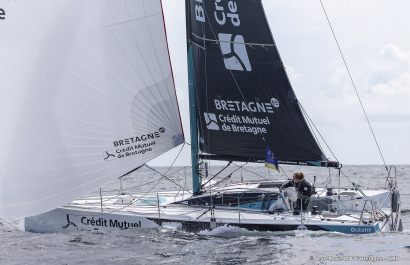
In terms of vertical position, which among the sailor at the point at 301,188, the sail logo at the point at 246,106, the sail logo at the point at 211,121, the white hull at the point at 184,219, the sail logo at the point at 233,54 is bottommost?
the white hull at the point at 184,219

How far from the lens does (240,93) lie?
14.8 m

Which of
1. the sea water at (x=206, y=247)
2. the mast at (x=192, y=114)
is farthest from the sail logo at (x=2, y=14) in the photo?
the mast at (x=192, y=114)

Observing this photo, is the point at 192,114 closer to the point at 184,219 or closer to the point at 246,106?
the point at 246,106

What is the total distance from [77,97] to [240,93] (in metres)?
4.48

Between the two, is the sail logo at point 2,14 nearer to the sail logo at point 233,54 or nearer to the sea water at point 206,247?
the sea water at point 206,247

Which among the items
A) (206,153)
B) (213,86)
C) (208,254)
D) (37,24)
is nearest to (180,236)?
(208,254)

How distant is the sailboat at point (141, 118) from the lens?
1101cm

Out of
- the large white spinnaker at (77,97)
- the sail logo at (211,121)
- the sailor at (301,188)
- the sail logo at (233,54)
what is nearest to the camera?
the large white spinnaker at (77,97)

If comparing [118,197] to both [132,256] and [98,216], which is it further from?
[132,256]

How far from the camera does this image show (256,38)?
15.0 meters

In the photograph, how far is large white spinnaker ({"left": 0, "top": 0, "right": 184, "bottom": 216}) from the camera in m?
10.8

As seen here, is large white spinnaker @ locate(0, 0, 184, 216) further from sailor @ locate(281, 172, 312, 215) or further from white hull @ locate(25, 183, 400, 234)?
sailor @ locate(281, 172, 312, 215)

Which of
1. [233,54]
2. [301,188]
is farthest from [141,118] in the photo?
[301,188]

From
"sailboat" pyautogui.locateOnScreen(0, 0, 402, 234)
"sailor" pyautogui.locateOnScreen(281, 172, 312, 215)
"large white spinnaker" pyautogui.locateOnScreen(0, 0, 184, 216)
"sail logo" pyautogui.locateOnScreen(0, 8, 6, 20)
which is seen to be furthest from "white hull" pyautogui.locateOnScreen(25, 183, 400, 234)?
"sail logo" pyautogui.locateOnScreen(0, 8, 6, 20)
